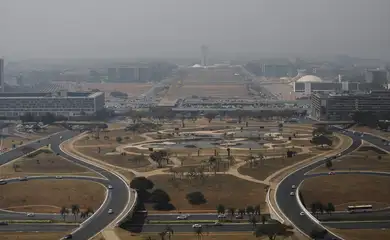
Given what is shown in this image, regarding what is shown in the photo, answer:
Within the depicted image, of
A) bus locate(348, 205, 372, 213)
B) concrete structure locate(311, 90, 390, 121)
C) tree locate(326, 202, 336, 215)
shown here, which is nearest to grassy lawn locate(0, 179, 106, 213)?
tree locate(326, 202, 336, 215)

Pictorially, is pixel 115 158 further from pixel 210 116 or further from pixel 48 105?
pixel 48 105

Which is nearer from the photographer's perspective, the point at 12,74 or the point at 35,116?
the point at 35,116

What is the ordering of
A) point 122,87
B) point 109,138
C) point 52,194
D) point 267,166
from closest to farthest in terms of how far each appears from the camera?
point 52,194 < point 267,166 < point 109,138 < point 122,87

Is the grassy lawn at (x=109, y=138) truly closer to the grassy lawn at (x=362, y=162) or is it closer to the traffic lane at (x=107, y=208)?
the traffic lane at (x=107, y=208)

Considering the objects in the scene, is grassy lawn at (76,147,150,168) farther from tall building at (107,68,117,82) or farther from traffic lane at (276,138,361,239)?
tall building at (107,68,117,82)

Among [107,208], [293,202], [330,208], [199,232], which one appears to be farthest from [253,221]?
[107,208]

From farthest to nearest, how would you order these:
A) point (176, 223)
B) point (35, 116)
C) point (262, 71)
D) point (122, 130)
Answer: point (262, 71) < point (35, 116) < point (122, 130) < point (176, 223)

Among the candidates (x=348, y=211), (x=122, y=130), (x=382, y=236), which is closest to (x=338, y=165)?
(x=348, y=211)

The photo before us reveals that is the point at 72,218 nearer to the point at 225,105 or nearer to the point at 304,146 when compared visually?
the point at 304,146
